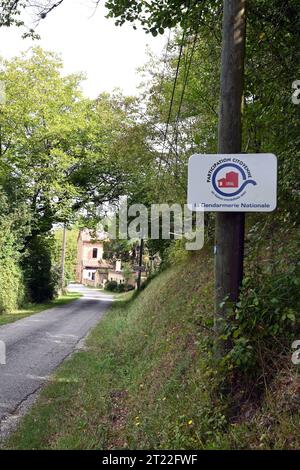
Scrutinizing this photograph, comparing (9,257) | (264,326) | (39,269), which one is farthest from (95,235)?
→ (264,326)

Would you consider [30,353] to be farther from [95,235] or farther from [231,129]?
[95,235]

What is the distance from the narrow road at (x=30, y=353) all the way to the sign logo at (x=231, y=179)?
4.06 metres

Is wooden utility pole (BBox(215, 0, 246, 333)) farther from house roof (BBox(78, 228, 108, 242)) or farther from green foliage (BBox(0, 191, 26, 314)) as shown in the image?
house roof (BBox(78, 228, 108, 242))

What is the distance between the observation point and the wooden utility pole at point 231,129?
4.78 meters

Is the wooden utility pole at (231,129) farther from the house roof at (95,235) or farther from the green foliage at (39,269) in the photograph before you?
the house roof at (95,235)

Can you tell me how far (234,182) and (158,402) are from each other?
2861 millimetres

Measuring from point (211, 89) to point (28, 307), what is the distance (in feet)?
65.7

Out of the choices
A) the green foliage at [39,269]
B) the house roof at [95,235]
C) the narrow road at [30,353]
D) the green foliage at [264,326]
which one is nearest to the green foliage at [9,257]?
the narrow road at [30,353]

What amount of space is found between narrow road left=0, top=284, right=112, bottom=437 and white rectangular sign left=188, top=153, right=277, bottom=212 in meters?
3.93

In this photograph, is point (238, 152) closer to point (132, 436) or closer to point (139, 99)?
point (132, 436)

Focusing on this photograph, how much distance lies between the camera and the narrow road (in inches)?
288

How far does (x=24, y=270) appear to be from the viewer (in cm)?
2712

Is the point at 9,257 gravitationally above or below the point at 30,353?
above

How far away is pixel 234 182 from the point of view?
15.8ft
